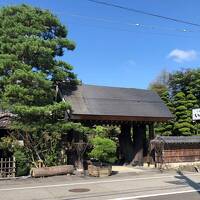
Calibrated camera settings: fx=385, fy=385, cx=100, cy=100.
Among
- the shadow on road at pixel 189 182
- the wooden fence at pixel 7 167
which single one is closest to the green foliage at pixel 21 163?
the wooden fence at pixel 7 167

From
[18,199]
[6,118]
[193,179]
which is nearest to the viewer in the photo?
[18,199]

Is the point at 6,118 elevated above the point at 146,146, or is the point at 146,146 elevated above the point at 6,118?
the point at 6,118

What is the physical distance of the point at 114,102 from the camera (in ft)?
74.6

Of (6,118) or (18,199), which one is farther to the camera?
(6,118)

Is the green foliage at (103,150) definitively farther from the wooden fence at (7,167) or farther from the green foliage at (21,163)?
the wooden fence at (7,167)

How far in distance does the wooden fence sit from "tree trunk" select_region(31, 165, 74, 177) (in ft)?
3.30

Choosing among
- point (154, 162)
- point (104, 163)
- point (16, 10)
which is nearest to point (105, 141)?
point (104, 163)

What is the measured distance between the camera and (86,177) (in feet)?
59.4

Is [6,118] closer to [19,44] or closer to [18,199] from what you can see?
[19,44]

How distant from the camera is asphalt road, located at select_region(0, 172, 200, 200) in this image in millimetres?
12578

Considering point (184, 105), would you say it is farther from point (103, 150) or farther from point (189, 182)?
point (189, 182)

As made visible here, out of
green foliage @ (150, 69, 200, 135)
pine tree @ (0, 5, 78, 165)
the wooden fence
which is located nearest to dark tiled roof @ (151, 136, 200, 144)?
green foliage @ (150, 69, 200, 135)

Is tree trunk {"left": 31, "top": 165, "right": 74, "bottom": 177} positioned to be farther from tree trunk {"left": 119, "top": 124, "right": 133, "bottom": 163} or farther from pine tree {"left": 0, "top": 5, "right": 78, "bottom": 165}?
tree trunk {"left": 119, "top": 124, "right": 133, "bottom": 163}

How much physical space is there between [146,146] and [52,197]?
42.8 feet
